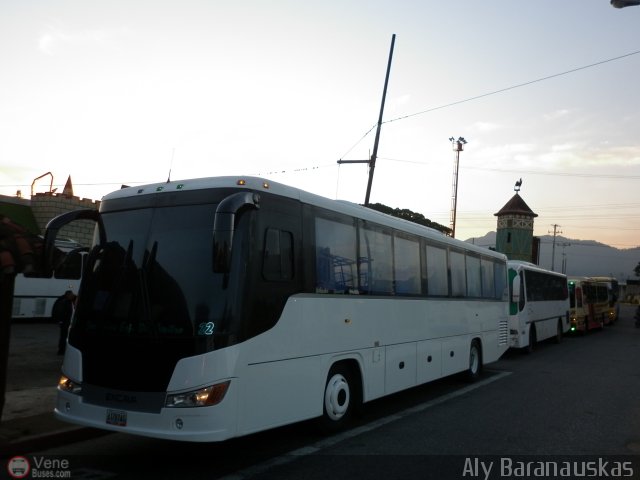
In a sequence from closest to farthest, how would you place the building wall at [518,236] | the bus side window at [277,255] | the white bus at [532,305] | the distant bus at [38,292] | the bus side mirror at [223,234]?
the bus side mirror at [223,234]
the bus side window at [277,255]
the white bus at [532,305]
the distant bus at [38,292]
the building wall at [518,236]

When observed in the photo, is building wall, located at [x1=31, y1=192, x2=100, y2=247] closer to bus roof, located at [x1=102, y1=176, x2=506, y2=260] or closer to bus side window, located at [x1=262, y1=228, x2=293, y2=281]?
bus roof, located at [x1=102, y1=176, x2=506, y2=260]

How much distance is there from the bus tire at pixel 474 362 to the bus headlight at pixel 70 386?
9.04 metres

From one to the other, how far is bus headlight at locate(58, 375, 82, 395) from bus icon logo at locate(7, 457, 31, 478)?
0.84 metres

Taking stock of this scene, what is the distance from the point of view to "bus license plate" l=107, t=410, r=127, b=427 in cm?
570

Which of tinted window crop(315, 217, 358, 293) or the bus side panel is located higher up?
tinted window crop(315, 217, 358, 293)

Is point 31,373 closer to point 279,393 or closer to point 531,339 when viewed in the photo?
point 279,393

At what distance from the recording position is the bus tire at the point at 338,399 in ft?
24.4

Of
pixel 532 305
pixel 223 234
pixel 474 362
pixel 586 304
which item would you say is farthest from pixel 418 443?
pixel 586 304

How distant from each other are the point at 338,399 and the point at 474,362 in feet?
21.4

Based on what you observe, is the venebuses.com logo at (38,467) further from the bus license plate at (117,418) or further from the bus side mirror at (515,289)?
the bus side mirror at (515,289)

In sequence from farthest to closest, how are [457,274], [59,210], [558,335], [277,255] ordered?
1. [59,210]
2. [558,335]
3. [457,274]
4. [277,255]

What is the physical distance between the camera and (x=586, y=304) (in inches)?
1216

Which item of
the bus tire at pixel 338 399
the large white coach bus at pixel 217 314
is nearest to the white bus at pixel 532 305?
the bus tire at pixel 338 399

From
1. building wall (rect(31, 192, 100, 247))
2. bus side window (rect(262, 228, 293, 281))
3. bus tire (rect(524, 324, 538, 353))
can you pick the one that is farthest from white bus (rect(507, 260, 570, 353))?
building wall (rect(31, 192, 100, 247))
